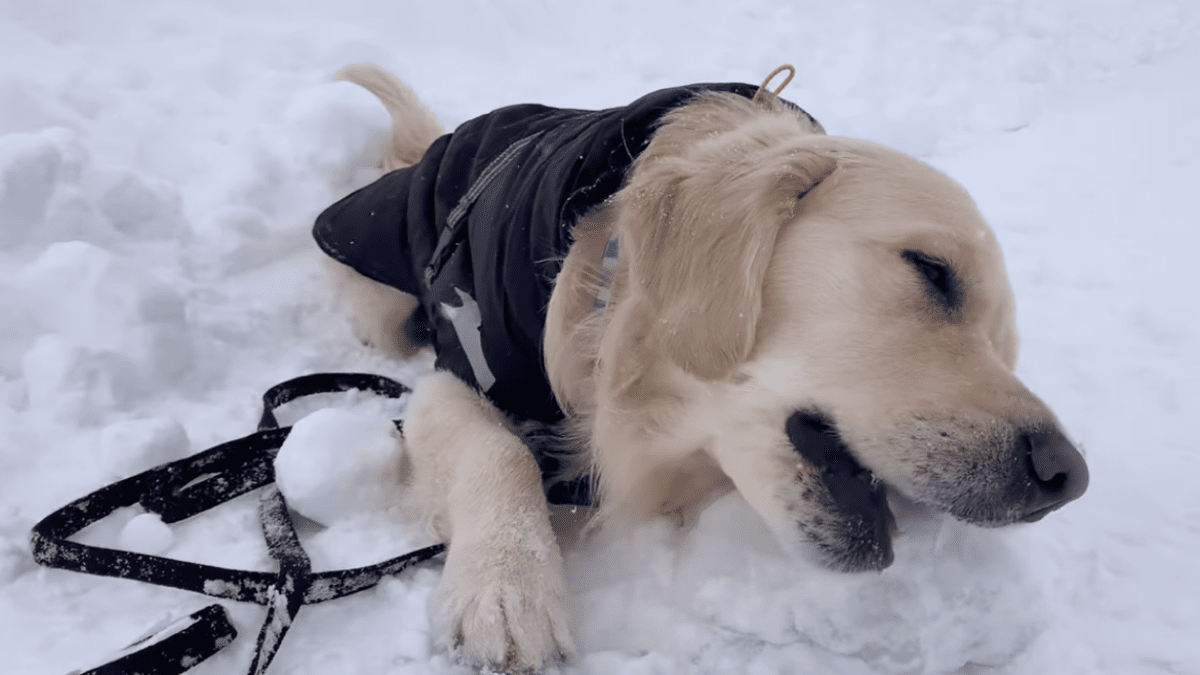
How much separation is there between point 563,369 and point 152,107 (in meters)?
2.52

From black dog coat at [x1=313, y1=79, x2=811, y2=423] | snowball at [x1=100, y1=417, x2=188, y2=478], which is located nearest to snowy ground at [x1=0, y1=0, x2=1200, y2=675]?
snowball at [x1=100, y1=417, x2=188, y2=478]

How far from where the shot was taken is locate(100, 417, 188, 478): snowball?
1.72 meters

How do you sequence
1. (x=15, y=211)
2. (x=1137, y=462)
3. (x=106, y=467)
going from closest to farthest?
(x=106, y=467) → (x=1137, y=462) → (x=15, y=211)

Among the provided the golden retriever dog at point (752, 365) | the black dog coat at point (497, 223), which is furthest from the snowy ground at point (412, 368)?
the black dog coat at point (497, 223)

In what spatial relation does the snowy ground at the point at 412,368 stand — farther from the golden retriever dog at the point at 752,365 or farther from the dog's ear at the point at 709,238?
the dog's ear at the point at 709,238

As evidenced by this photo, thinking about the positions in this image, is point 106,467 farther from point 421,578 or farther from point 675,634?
point 675,634

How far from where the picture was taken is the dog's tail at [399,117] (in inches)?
122

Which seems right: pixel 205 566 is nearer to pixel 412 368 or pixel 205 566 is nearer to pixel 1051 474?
pixel 412 368

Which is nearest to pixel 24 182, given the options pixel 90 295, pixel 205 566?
pixel 90 295

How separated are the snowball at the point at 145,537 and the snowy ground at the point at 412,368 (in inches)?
1.9

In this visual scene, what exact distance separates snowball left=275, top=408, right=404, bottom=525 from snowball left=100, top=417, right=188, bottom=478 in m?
0.30

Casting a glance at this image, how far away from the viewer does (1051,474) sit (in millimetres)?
1297

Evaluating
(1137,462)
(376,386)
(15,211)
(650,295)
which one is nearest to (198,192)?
(15,211)

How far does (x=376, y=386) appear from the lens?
2281 mm
